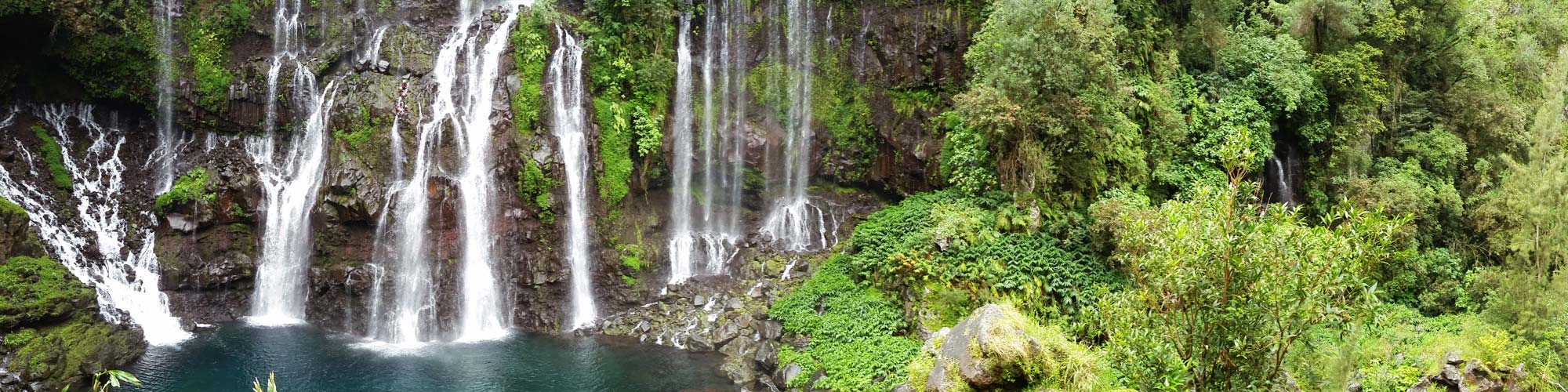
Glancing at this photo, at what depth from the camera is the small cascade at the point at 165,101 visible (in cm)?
2169

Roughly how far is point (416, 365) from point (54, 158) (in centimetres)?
1181

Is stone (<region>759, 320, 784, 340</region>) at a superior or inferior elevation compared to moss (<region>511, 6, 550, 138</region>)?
inferior

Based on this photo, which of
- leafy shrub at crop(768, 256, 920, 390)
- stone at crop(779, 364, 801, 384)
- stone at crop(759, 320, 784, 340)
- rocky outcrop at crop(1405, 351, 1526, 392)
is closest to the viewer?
rocky outcrop at crop(1405, 351, 1526, 392)

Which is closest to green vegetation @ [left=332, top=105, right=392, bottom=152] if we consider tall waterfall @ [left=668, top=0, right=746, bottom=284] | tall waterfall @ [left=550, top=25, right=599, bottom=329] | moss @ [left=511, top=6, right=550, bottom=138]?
moss @ [left=511, top=6, right=550, bottom=138]

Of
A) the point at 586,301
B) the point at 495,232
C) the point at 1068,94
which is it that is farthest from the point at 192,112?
the point at 1068,94

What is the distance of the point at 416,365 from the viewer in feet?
58.2

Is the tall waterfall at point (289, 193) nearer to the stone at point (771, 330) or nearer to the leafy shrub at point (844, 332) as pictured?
the stone at point (771, 330)

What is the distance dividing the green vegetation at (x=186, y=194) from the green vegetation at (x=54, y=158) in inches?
76.8

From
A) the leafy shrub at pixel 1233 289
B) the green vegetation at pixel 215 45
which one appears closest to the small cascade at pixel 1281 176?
the leafy shrub at pixel 1233 289

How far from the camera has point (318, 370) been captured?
56.1 feet

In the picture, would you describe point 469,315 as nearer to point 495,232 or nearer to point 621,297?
point 495,232

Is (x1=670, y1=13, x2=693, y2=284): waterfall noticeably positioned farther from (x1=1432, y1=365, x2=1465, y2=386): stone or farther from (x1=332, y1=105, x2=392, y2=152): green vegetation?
(x1=1432, y1=365, x2=1465, y2=386): stone

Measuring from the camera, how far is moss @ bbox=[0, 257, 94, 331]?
Result: 53.4 ft

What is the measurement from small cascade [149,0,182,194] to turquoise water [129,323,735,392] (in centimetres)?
512
